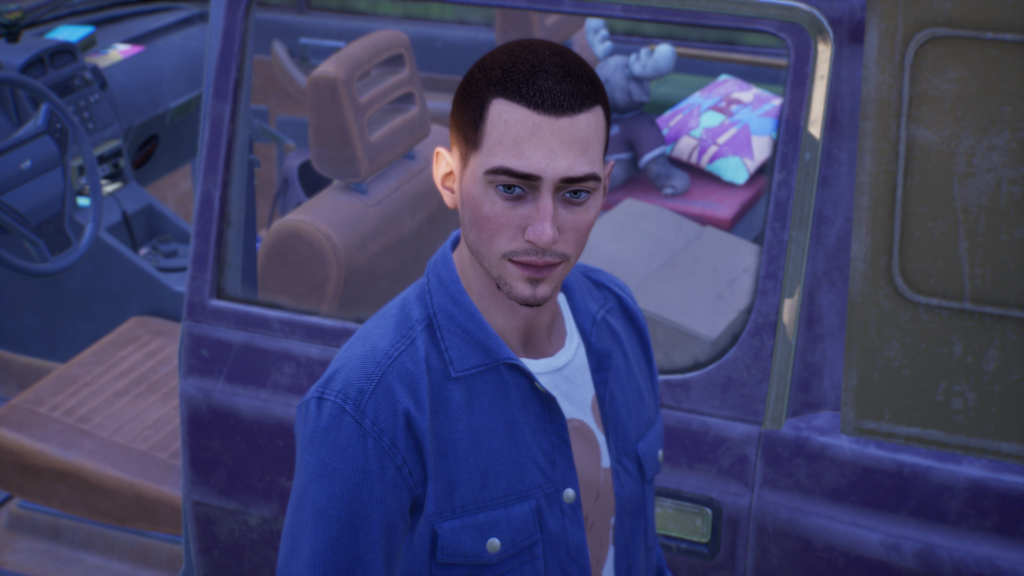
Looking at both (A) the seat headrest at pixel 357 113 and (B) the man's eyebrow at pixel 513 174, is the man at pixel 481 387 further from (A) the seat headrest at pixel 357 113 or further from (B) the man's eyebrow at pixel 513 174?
(A) the seat headrest at pixel 357 113

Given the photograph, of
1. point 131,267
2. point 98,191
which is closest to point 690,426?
point 98,191

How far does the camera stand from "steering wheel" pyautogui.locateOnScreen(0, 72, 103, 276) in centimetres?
245

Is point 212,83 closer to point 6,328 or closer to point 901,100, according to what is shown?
point 901,100

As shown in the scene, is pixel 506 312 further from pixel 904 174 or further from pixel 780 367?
pixel 904 174

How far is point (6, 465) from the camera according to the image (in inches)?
85.4

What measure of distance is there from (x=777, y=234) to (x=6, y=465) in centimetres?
209

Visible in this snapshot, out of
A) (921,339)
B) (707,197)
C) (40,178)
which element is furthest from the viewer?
(40,178)

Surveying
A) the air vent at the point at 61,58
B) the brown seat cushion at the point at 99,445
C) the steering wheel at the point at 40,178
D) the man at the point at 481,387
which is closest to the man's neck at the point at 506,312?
the man at the point at 481,387

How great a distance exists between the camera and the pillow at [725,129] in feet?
7.72

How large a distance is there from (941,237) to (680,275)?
44 cm

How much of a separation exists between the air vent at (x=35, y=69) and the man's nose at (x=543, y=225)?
2.85 metres

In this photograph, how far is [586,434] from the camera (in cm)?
110

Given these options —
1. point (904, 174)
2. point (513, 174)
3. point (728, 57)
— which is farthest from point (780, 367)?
point (728, 57)

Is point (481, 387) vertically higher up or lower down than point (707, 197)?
higher up
